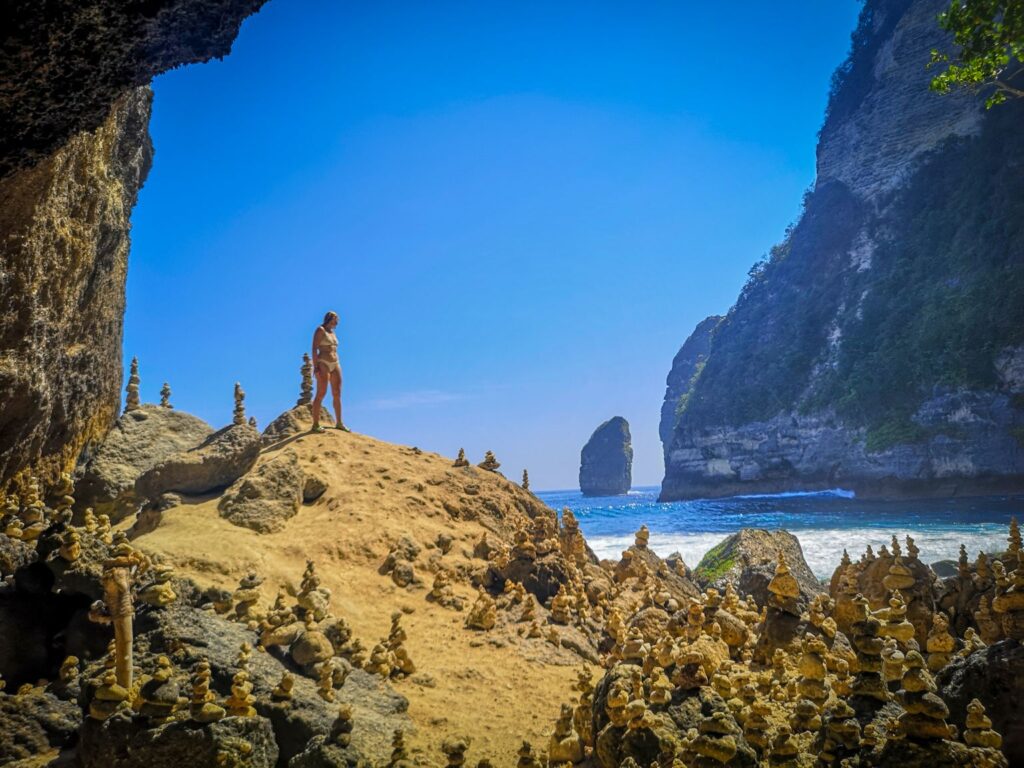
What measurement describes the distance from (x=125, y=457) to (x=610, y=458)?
12827 centimetres

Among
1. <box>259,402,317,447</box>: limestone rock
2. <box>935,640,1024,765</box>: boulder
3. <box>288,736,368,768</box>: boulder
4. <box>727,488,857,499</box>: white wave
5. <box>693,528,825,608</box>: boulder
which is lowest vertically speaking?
<box>727,488,857,499</box>: white wave

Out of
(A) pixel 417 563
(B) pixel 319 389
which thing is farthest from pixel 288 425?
(A) pixel 417 563

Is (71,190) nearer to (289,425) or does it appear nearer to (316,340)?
(316,340)


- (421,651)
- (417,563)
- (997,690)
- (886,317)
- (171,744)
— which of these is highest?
(886,317)

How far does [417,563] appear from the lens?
10977 mm

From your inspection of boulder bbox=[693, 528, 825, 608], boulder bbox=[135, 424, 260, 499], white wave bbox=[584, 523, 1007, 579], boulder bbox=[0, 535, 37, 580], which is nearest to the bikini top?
boulder bbox=[135, 424, 260, 499]

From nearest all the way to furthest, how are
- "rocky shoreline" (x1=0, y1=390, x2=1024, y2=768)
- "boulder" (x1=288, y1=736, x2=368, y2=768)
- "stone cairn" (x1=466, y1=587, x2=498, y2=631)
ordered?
"rocky shoreline" (x1=0, y1=390, x2=1024, y2=768) → "boulder" (x1=288, y1=736, x2=368, y2=768) → "stone cairn" (x1=466, y1=587, x2=498, y2=631)

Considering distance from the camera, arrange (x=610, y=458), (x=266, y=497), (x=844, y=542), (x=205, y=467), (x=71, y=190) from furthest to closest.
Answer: (x=610, y=458) → (x=844, y=542) → (x=205, y=467) → (x=266, y=497) → (x=71, y=190)

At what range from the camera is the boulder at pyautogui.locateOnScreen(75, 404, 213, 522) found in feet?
37.0

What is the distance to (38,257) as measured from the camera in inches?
202

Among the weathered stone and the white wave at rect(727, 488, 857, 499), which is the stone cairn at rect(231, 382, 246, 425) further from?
the white wave at rect(727, 488, 857, 499)

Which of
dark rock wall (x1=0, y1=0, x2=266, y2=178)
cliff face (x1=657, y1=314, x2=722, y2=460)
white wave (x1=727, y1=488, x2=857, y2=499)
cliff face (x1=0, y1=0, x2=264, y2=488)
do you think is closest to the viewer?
dark rock wall (x1=0, y1=0, x2=266, y2=178)

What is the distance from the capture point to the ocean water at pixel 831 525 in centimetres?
2498

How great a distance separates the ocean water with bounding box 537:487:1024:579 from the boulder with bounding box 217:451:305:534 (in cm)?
1823
